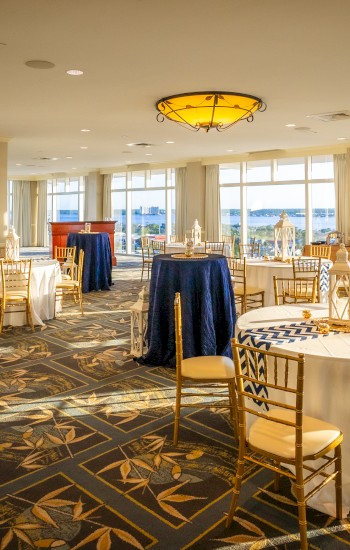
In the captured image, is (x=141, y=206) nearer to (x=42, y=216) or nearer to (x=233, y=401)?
(x=42, y=216)

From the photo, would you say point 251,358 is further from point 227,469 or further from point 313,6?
point 313,6

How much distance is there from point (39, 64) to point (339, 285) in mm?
3867

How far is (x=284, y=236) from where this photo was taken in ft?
23.7

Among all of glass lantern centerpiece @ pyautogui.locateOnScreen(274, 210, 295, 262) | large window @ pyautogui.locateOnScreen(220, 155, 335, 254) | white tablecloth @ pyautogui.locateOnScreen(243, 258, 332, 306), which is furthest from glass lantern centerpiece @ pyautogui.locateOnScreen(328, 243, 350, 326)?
large window @ pyautogui.locateOnScreen(220, 155, 335, 254)

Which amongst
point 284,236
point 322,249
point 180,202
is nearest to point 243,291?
point 284,236

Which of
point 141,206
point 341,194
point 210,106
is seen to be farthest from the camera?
point 141,206

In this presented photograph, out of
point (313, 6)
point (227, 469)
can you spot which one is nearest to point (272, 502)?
point (227, 469)

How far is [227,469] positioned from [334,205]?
1044 cm

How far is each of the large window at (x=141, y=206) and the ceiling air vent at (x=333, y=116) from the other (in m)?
8.79

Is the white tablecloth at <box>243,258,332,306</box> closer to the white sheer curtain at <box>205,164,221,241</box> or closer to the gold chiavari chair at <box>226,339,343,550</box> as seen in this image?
the gold chiavari chair at <box>226,339,343,550</box>

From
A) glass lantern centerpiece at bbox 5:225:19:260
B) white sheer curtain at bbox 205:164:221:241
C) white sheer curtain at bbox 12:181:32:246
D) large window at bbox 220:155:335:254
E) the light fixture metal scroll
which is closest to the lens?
the light fixture metal scroll

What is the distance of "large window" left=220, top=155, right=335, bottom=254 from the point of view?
41.4 feet

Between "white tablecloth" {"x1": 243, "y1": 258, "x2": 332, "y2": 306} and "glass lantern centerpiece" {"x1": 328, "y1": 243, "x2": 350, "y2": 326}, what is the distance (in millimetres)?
3291

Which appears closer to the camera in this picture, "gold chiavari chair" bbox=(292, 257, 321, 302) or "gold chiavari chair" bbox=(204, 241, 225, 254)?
"gold chiavari chair" bbox=(292, 257, 321, 302)
